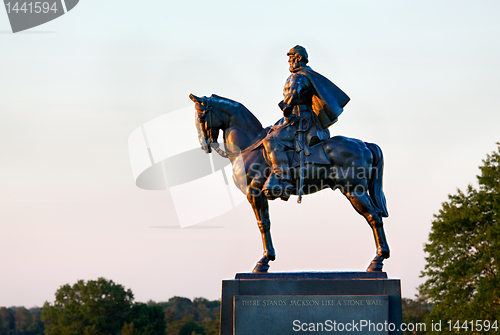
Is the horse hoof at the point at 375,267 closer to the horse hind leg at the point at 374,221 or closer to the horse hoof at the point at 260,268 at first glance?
the horse hind leg at the point at 374,221

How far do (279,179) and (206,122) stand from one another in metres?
1.85

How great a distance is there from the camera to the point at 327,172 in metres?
12.0

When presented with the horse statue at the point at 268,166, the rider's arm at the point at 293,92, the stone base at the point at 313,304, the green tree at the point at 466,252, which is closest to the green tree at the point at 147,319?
the green tree at the point at 466,252

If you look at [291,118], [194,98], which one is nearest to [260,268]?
[291,118]

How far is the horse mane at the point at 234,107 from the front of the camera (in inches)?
491

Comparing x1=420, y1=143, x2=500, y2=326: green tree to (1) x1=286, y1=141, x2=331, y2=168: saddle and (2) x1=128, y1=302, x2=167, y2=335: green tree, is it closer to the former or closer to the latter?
(1) x1=286, y1=141, x2=331, y2=168: saddle

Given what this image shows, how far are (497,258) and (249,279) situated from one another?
20.6 meters

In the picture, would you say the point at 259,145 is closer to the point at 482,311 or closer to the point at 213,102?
the point at 213,102

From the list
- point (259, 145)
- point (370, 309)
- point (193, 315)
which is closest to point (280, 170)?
point (259, 145)

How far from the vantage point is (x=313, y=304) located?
442 inches

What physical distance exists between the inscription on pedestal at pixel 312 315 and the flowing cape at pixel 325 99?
3203 millimetres

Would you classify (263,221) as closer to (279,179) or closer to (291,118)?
(279,179)

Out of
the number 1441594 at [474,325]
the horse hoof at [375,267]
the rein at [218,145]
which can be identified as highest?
the rein at [218,145]

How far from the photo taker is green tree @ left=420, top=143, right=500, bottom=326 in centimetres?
2930
